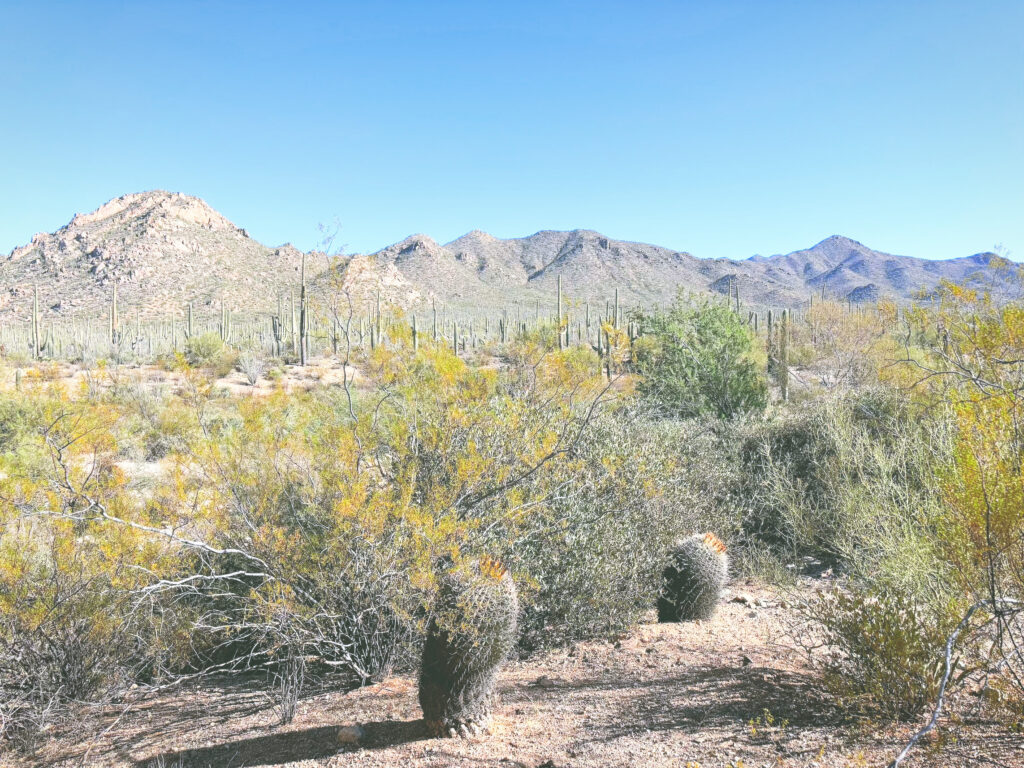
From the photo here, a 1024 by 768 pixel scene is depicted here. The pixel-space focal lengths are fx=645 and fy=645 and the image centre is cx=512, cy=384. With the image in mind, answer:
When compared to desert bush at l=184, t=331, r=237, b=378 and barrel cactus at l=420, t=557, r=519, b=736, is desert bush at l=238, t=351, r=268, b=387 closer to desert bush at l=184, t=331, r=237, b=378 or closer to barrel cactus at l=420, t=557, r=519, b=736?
desert bush at l=184, t=331, r=237, b=378

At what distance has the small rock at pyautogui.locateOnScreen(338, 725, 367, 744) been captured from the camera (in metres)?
4.41

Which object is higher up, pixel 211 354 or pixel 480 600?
pixel 211 354

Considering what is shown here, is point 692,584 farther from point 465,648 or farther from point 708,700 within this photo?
point 465,648

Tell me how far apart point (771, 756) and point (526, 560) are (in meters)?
2.35

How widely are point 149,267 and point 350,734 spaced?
6405 cm

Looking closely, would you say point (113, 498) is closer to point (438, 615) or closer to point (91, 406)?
point (91, 406)

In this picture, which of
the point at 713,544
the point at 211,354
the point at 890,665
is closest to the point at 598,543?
the point at 713,544

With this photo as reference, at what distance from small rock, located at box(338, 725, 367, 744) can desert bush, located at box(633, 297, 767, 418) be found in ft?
31.8

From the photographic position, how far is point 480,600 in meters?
4.25

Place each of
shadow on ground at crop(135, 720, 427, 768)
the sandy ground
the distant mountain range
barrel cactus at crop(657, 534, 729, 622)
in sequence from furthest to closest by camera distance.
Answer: the distant mountain range
barrel cactus at crop(657, 534, 729, 622)
shadow on ground at crop(135, 720, 427, 768)
the sandy ground

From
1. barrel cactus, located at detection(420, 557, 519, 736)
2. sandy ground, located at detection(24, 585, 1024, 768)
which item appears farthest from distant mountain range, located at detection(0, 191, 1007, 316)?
barrel cactus, located at detection(420, 557, 519, 736)

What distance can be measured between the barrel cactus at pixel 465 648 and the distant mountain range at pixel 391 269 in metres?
31.5

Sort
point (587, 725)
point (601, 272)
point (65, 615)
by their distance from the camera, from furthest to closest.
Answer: point (601, 272), point (65, 615), point (587, 725)

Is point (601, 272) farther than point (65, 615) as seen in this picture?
Yes
